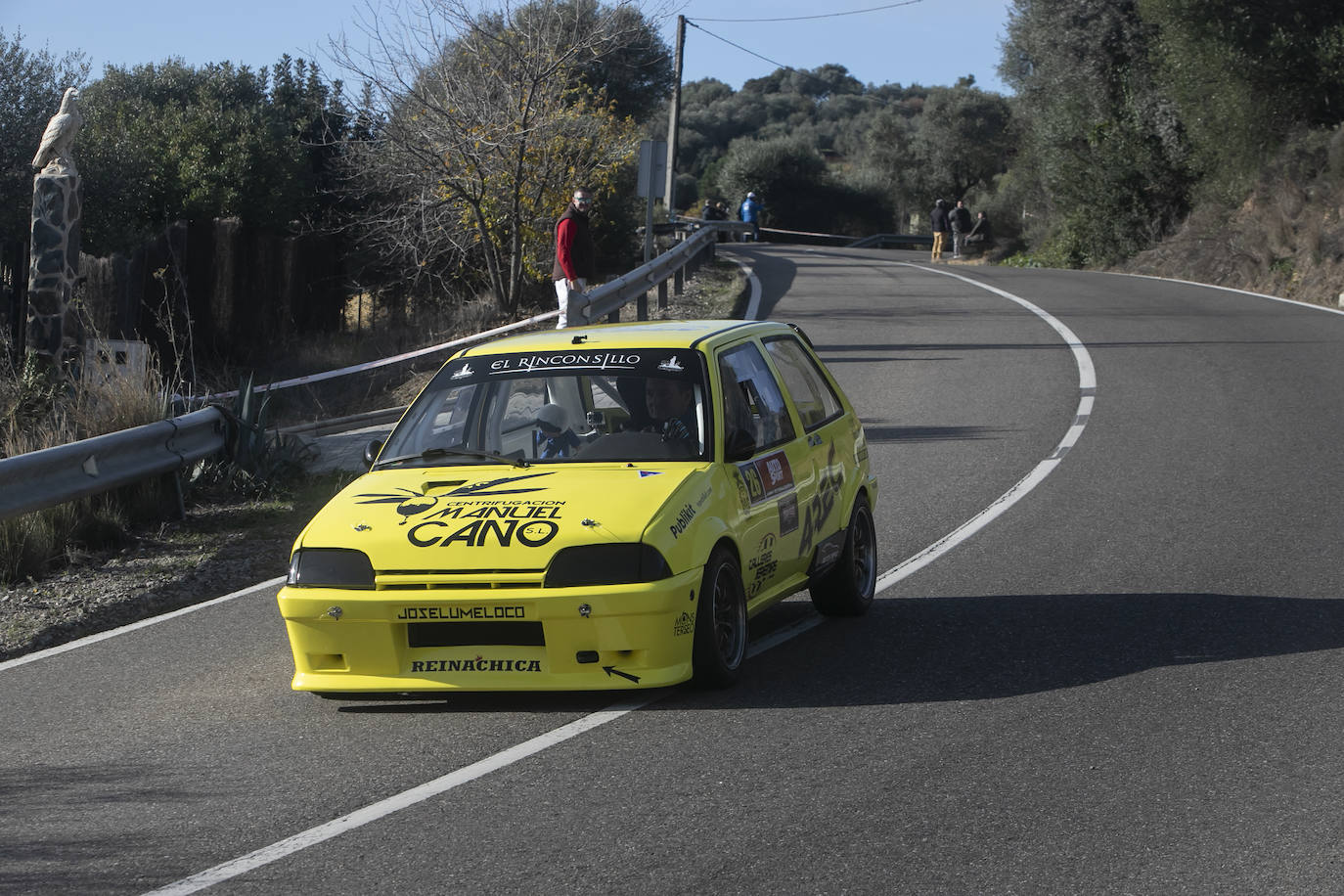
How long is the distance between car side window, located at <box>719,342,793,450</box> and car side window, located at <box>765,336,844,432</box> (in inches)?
7.9

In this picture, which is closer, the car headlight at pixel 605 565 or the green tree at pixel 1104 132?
the car headlight at pixel 605 565

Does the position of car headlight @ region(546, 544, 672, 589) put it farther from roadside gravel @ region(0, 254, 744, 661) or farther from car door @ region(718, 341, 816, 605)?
roadside gravel @ region(0, 254, 744, 661)

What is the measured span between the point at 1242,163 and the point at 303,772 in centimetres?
3169

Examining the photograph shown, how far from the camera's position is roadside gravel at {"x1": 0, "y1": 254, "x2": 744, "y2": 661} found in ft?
28.1

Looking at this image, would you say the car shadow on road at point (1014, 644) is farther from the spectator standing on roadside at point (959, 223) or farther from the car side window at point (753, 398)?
the spectator standing on roadside at point (959, 223)

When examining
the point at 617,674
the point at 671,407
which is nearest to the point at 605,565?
the point at 617,674

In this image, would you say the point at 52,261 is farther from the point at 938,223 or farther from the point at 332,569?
the point at 938,223

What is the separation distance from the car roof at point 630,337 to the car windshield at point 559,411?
72 millimetres

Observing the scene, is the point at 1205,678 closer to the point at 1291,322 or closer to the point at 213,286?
the point at 1291,322

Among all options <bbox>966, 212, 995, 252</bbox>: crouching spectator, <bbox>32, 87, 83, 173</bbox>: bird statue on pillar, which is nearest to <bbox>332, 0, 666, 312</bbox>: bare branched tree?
<bbox>32, 87, 83, 173</bbox>: bird statue on pillar

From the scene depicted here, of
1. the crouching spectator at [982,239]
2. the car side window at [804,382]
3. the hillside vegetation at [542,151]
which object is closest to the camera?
the car side window at [804,382]

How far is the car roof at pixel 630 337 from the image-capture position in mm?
7531

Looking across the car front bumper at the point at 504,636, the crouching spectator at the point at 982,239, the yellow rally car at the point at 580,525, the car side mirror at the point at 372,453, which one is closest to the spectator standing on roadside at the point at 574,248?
the yellow rally car at the point at 580,525

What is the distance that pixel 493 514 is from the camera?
6.41 m
